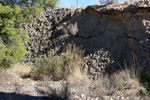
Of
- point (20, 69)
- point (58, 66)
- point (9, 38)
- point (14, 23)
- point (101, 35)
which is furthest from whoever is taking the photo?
point (101, 35)

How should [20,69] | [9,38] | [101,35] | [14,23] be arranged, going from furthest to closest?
[101,35]
[20,69]
[14,23]
[9,38]

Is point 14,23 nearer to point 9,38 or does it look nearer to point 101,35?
point 9,38

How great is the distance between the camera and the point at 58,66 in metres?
9.28

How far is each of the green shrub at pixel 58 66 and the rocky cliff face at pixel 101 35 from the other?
1.55 ft

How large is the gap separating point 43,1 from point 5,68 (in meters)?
2.86

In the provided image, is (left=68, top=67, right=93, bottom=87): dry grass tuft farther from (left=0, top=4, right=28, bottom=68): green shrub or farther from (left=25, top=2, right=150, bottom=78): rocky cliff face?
(left=0, top=4, right=28, bottom=68): green shrub

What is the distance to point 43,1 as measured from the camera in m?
8.98

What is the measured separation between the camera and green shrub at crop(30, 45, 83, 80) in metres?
9.12

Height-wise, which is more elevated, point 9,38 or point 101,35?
point 9,38

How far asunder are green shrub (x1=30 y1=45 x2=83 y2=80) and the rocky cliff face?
0.47 meters

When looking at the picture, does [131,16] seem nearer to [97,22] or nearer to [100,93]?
[97,22]

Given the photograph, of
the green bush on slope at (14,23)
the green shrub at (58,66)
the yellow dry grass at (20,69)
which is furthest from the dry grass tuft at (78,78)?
the yellow dry grass at (20,69)

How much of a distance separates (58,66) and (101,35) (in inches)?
88.3

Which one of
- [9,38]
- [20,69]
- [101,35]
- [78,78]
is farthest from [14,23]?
[101,35]
